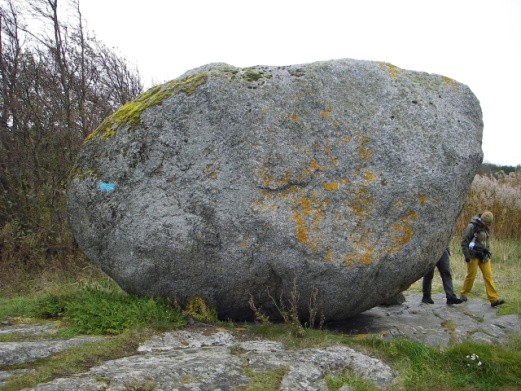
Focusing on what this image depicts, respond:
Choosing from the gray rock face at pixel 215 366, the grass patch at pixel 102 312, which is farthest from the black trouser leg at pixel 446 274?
the grass patch at pixel 102 312

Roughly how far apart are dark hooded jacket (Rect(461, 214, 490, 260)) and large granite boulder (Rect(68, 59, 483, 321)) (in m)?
1.77

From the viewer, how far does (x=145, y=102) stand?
18.5 ft

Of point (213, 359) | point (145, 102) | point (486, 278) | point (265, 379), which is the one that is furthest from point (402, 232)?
point (145, 102)

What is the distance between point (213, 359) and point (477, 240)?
4.52 metres

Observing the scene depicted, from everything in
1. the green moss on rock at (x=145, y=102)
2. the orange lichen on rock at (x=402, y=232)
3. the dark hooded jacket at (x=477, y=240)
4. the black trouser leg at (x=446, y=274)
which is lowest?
the black trouser leg at (x=446, y=274)

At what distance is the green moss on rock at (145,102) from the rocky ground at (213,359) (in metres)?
2.10

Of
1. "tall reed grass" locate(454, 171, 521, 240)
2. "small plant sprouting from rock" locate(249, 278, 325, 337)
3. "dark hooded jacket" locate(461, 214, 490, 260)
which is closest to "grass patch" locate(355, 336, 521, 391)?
"small plant sprouting from rock" locate(249, 278, 325, 337)

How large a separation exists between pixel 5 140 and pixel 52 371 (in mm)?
7228

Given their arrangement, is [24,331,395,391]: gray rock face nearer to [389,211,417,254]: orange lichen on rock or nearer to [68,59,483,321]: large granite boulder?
[68,59,483,321]: large granite boulder

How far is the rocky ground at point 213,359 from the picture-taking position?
3.69 m

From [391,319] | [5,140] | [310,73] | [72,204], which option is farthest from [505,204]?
[5,140]

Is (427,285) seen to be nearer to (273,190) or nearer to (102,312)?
(273,190)

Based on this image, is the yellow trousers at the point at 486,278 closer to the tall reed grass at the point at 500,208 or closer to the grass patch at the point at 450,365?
the grass patch at the point at 450,365

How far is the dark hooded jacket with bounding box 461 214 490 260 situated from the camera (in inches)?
279
